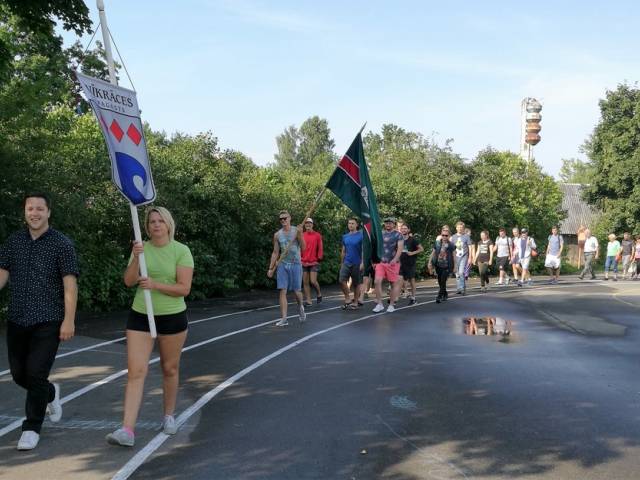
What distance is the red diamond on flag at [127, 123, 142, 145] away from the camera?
5230 millimetres

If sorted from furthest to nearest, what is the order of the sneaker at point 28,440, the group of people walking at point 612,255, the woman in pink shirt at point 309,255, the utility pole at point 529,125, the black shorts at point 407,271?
the utility pole at point 529,125 → the group of people walking at point 612,255 → the black shorts at point 407,271 → the woman in pink shirt at point 309,255 → the sneaker at point 28,440

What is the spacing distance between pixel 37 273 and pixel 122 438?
4.39ft

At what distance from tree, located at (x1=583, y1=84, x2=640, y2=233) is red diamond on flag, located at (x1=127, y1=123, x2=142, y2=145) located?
41.7 m

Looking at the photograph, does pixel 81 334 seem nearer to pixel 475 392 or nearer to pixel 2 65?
pixel 2 65

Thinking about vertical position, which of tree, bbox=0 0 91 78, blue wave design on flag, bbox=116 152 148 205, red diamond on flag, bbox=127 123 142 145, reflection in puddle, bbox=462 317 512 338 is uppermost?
tree, bbox=0 0 91 78

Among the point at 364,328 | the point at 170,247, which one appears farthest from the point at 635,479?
the point at 364,328

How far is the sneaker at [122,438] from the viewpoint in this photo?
4.53 metres

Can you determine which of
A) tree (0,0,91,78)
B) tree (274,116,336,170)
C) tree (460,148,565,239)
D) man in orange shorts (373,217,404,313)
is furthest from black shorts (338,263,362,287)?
tree (274,116,336,170)

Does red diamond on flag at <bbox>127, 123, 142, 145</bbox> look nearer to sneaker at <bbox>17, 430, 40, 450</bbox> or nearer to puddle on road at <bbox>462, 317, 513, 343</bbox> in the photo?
sneaker at <bbox>17, 430, 40, 450</bbox>

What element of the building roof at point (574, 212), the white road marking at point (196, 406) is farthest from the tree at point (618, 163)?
the white road marking at point (196, 406)

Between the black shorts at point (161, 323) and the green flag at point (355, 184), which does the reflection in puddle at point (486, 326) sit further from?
the black shorts at point (161, 323)

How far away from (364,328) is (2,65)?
6900mm

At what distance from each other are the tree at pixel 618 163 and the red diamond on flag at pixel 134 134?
41720 mm

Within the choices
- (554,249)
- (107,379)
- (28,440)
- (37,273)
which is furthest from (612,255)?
(28,440)
